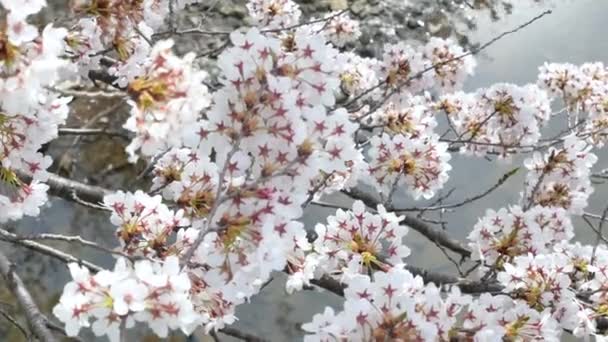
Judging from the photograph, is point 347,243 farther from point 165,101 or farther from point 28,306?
point 165,101

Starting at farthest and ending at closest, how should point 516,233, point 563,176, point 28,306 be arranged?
1. point 563,176
2. point 516,233
3. point 28,306

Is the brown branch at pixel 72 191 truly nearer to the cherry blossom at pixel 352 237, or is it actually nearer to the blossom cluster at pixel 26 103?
the blossom cluster at pixel 26 103

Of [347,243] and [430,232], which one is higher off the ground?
[430,232]

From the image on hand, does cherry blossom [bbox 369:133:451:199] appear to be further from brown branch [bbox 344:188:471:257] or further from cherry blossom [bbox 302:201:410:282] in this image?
brown branch [bbox 344:188:471:257]

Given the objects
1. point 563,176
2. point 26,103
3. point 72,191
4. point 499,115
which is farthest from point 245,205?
point 499,115

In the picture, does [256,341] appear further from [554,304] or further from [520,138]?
[520,138]

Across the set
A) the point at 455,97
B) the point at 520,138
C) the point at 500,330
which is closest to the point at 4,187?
the point at 500,330

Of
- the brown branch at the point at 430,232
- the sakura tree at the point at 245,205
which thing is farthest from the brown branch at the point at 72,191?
the brown branch at the point at 430,232

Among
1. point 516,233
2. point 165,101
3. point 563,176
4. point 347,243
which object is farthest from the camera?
point 563,176
